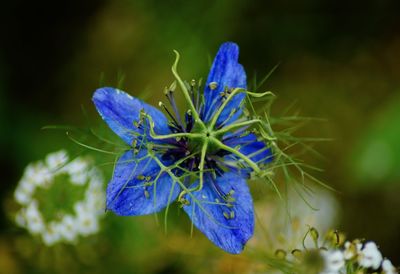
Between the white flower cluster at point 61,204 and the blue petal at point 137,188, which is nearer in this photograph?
the blue petal at point 137,188

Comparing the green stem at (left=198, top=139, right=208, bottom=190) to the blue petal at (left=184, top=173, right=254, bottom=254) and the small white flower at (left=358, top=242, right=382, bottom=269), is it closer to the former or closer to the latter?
the blue petal at (left=184, top=173, right=254, bottom=254)

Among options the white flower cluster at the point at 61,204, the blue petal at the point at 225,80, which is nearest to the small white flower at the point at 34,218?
the white flower cluster at the point at 61,204

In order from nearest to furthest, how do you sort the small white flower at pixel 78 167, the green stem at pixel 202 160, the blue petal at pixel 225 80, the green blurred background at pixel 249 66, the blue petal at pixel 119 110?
the green stem at pixel 202 160 → the blue petal at pixel 119 110 → the blue petal at pixel 225 80 → the small white flower at pixel 78 167 → the green blurred background at pixel 249 66

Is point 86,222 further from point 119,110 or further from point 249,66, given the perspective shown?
point 249,66

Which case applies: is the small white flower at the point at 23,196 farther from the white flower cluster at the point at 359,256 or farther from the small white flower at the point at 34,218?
the white flower cluster at the point at 359,256

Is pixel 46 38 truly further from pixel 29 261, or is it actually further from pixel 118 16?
pixel 29 261

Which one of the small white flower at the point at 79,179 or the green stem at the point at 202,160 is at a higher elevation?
the green stem at the point at 202,160

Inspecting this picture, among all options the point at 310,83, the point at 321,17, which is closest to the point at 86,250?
the point at 310,83
